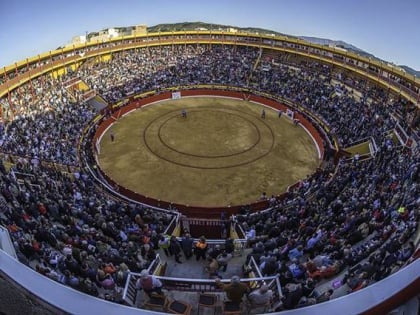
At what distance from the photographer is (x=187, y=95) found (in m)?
48.6

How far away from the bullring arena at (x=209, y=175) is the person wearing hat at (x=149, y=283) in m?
0.24

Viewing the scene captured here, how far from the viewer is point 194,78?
5066 cm

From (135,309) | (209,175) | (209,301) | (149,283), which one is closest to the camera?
(135,309)

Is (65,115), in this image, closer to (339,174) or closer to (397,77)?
(339,174)

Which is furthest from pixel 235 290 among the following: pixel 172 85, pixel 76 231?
pixel 172 85

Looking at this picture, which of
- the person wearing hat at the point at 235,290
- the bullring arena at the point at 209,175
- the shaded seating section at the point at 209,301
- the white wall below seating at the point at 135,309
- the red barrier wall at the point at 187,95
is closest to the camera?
the white wall below seating at the point at 135,309

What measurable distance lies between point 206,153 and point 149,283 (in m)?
24.2

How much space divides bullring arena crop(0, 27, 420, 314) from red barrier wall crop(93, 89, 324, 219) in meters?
0.14

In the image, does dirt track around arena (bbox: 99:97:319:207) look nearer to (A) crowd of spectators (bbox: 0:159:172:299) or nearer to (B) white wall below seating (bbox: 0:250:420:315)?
(A) crowd of spectators (bbox: 0:159:172:299)

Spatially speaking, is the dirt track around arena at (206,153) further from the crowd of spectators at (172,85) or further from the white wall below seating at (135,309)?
the white wall below seating at (135,309)

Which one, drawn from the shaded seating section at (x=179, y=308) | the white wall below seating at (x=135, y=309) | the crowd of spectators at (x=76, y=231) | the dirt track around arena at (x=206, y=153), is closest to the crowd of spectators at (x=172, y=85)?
the dirt track around arena at (x=206, y=153)

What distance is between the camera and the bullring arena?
39.0 ft

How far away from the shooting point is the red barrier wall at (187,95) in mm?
25125

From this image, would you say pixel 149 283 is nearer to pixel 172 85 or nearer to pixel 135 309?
pixel 135 309
